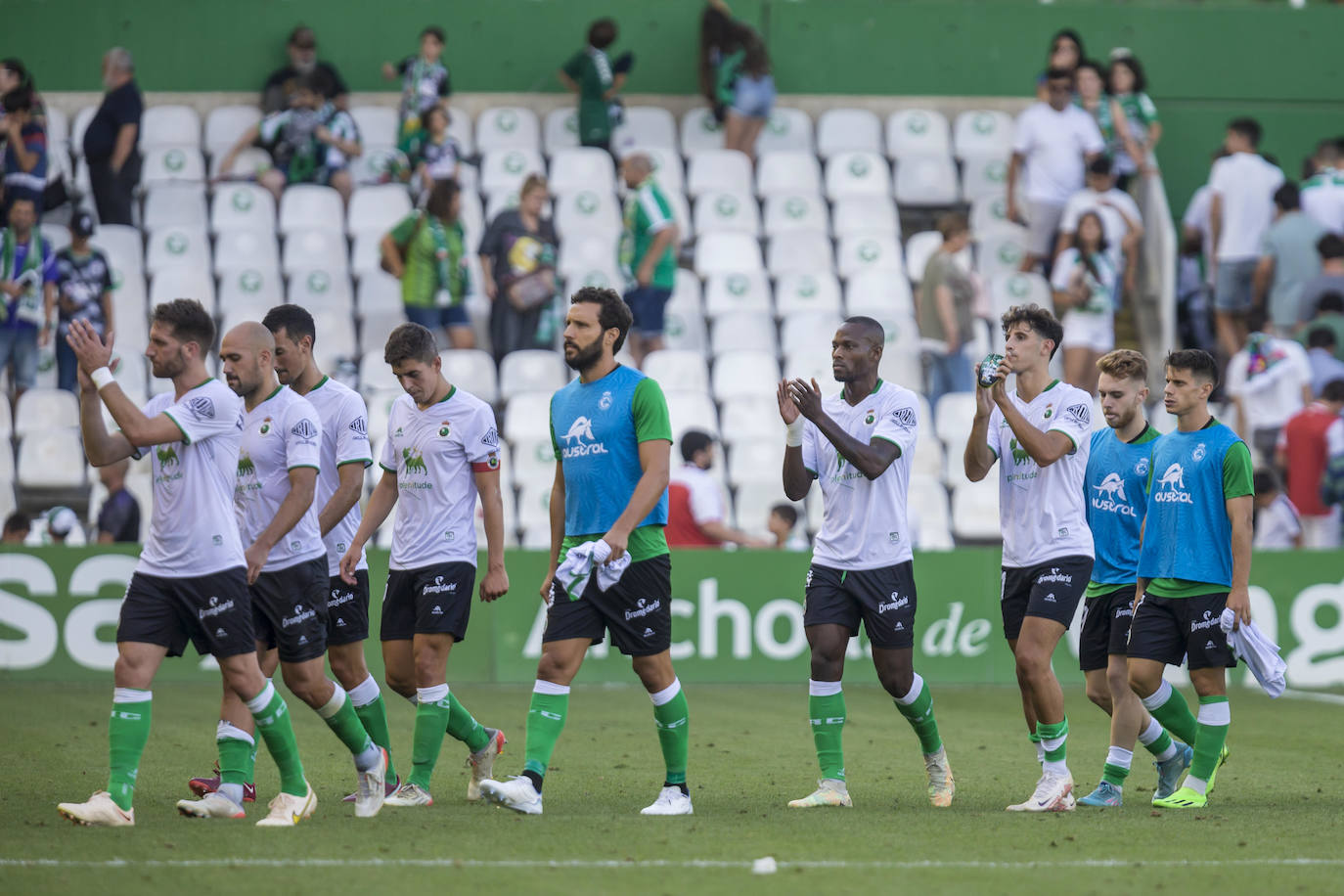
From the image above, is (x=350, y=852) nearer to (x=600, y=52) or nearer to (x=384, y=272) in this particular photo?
(x=384, y=272)

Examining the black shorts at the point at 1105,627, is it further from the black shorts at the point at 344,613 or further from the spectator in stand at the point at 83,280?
the spectator in stand at the point at 83,280

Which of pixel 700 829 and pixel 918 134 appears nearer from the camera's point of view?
pixel 700 829

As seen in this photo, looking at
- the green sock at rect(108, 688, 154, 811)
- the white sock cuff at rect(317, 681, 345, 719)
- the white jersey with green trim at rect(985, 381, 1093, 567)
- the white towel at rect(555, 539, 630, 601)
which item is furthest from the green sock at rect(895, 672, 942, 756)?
the green sock at rect(108, 688, 154, 811)

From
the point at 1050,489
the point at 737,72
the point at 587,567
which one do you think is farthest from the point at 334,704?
the point at 737,72

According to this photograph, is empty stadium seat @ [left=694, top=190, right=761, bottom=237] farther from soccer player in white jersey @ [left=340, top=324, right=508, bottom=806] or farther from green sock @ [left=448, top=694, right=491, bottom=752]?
green sock @ [left=448, top=694, right=491, bottom=752]

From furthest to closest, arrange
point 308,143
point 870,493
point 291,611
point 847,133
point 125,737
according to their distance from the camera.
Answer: point 847,133 → point 308,143 → point 870,493 → point 291,611 → point 125,737

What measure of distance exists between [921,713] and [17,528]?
9.09m

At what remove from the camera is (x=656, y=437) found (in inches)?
296

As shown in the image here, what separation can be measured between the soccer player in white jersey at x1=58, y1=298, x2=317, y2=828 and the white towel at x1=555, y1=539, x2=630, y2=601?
1.29m

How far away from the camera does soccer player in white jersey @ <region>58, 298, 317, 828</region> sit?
6.83m

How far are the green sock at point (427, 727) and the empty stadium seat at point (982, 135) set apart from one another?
Result: 44.9 ft

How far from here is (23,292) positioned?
15914 millimetres

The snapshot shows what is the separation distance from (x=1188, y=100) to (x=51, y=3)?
13482 mm

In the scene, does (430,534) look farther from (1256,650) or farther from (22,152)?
(22,152)
